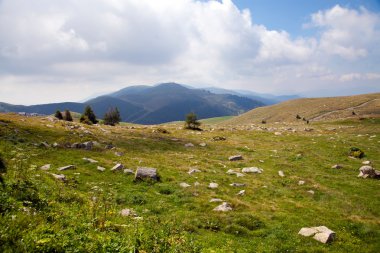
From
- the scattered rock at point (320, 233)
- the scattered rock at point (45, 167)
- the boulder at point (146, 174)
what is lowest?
the scattered rock at point (320, 233)

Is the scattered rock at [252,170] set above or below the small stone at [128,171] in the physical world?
below

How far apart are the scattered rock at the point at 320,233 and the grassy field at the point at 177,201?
1.26ft

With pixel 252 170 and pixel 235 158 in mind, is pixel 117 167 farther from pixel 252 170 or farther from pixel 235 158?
pixel 235 158

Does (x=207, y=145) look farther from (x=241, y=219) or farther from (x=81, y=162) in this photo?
(x=241, y=219)

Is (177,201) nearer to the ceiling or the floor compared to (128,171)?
nearer to the floor

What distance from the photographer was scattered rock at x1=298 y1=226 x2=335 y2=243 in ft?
57.3

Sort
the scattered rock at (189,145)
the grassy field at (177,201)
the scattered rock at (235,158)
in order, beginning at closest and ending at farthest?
1. the grassy field at (177,201)
2. the scattered rock at (235,158)
3. the scattered rock at (189,145)

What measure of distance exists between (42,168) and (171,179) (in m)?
10.7

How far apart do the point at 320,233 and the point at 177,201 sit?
963 centimetres

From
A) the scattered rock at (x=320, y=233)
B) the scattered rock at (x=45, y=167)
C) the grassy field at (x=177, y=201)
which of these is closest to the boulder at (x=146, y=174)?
the grassy field at (x=177, y=201)

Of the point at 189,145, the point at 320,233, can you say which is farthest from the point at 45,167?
the point at 189,145

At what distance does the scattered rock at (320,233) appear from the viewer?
17.5 m

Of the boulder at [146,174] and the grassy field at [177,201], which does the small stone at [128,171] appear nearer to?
the grassy field at [177,201]

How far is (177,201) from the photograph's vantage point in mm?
22141
